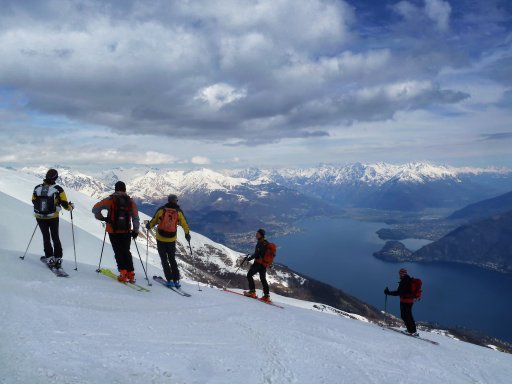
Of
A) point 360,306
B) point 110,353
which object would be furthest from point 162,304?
point 360,306

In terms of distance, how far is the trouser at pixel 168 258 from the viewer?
44.9 ft

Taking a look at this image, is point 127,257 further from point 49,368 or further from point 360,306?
point 360,306

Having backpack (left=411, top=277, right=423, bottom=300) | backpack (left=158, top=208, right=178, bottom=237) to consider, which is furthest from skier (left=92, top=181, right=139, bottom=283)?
backpack (left=411, top=277, right=423, bottom=300)

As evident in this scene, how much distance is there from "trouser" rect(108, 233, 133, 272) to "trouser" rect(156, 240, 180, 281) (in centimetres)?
123

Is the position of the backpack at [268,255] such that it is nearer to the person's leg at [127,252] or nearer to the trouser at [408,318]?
the person's leg at [127,252]

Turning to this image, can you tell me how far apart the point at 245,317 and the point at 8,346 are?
6514 millimetres

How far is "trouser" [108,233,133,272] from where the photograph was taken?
12.3 meters

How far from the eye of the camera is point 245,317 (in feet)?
37.1

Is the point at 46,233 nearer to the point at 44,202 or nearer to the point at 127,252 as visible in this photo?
the point at 44,202

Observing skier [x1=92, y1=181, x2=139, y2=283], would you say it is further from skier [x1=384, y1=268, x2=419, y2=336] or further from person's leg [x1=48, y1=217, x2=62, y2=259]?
skier [x1=384, y1=268, x2=419, y2=336]

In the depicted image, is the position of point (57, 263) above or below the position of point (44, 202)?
below

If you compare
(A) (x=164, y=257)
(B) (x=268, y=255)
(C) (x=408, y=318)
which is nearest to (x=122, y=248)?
(A) (x=164, y=257)

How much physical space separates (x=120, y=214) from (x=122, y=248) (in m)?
1.27

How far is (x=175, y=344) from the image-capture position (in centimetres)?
784
